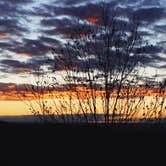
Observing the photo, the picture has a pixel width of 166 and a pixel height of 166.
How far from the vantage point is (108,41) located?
423 inches

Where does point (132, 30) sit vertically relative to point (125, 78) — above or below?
above
